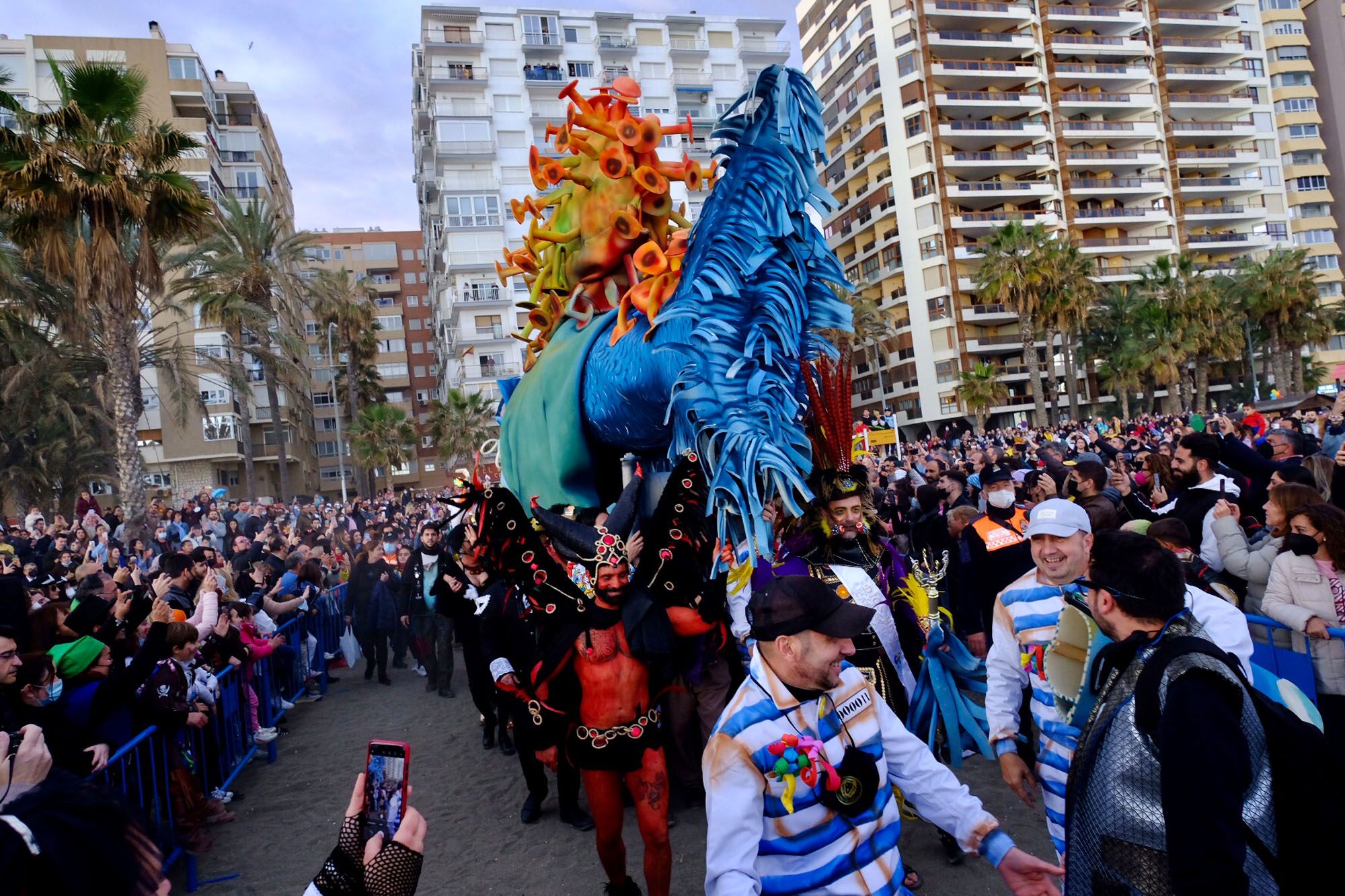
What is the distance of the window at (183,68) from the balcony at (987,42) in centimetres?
3466

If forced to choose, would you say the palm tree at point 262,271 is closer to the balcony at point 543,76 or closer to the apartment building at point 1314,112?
the balcony at point 543,76

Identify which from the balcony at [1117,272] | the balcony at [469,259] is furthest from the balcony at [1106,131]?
the balcony at [469,259]

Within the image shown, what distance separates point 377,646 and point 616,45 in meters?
41.1

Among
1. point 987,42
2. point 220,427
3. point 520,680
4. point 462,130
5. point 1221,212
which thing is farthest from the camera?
point 1221,212

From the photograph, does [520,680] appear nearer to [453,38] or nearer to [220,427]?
[220,427]

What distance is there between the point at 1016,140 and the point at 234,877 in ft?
160

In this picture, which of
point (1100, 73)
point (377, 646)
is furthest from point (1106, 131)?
point (377, 646)

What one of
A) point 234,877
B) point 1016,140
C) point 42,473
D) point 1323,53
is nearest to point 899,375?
point 1016,140

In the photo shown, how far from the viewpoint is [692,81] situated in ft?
151

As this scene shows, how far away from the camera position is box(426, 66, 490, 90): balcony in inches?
1674

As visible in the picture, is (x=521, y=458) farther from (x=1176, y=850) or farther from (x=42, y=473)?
(x=42, y=473)

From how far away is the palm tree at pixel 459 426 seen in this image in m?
38.0

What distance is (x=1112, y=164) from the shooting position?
46.5m

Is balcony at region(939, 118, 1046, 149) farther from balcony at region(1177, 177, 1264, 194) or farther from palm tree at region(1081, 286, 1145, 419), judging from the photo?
balcony at region(1177, 177, 1264, 194)
